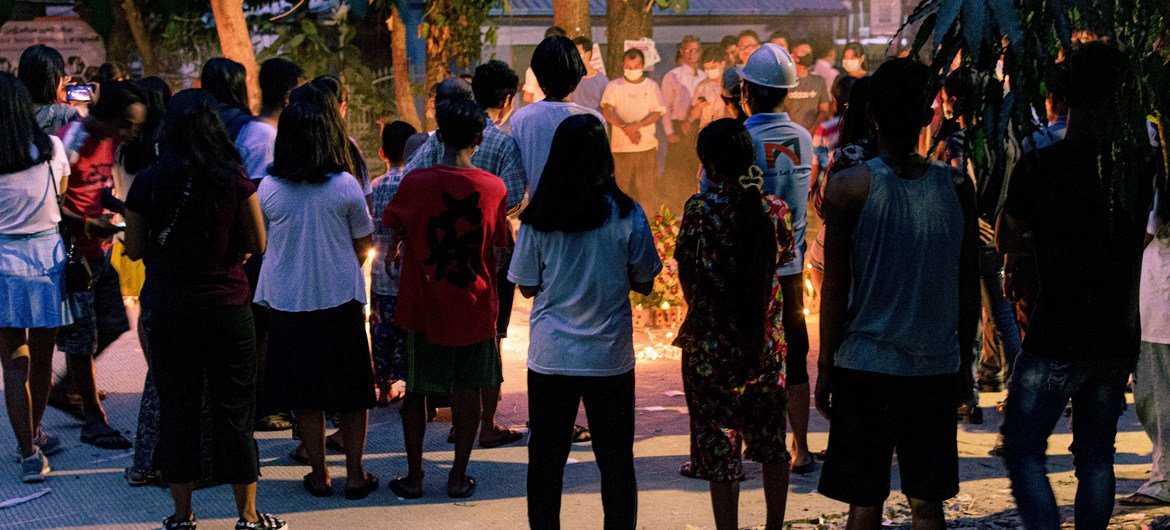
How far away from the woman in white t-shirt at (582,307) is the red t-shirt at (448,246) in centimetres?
93

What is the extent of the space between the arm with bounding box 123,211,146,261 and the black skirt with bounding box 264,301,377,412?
0.82 meters

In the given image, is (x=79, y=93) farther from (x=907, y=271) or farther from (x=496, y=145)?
(x=907, y=271)

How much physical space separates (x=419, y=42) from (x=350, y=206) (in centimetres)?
1303

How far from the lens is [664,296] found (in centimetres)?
1016

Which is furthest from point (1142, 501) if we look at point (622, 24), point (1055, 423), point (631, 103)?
point (622, 24)

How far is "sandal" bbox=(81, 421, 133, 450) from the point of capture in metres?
7.36

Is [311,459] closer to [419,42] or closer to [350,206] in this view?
[350,206]

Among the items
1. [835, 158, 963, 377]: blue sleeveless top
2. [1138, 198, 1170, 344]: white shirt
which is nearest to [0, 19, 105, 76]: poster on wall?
[1138, 198, 1170, 344]: white shirt

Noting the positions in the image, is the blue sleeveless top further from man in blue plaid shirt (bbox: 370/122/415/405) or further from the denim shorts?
the denim shorts

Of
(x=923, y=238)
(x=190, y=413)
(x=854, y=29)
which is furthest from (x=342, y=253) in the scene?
(x=854, y=29)

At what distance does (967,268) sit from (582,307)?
4.79 ft

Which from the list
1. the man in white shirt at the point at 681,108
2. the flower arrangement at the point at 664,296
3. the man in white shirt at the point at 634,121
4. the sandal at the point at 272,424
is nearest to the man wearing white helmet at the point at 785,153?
the sandal at the point at 272,424

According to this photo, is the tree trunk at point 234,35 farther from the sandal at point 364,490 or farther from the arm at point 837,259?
the arm at point 837,259

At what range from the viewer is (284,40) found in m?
18.3
